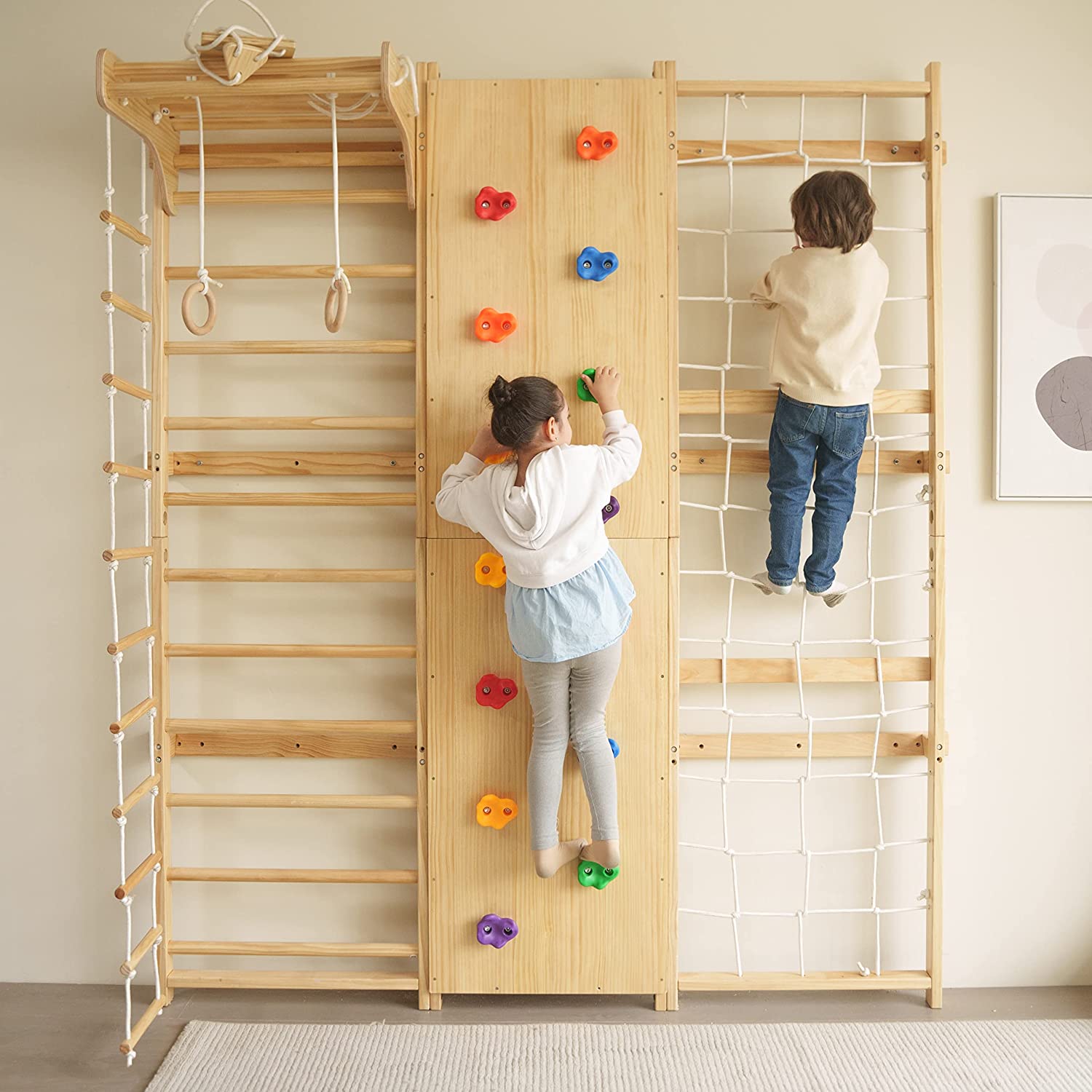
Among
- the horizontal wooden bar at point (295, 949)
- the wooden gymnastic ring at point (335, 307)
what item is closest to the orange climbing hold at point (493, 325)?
the wooden gymnastic ring at point (335, 307)

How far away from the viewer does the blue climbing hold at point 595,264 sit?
2170 millimetres

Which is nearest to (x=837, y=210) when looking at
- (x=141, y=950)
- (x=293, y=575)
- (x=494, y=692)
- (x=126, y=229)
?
(x=494, y=692)

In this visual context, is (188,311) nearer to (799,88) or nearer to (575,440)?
(575,440)

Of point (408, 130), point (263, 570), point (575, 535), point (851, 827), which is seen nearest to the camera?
point (575, 535)

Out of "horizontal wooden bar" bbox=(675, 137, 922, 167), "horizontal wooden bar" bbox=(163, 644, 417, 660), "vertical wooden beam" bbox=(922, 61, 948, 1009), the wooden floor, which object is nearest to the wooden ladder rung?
the wooden floor

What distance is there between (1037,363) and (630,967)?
1912 mm

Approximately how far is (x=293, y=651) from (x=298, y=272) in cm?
96

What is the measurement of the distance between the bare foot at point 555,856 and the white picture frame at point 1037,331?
1451mm

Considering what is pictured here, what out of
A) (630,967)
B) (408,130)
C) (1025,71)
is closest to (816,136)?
(1025,71)

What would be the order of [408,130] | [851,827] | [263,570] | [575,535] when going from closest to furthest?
[575,535] → [408,130] → [263,570] → [851,827]

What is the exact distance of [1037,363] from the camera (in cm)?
235

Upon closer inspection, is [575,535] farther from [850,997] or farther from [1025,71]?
[1025,71]

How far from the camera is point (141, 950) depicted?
2117 mm

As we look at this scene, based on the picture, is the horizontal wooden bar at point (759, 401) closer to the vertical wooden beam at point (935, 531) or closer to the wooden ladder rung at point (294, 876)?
the vertical wooden beam at point (935, 531)
